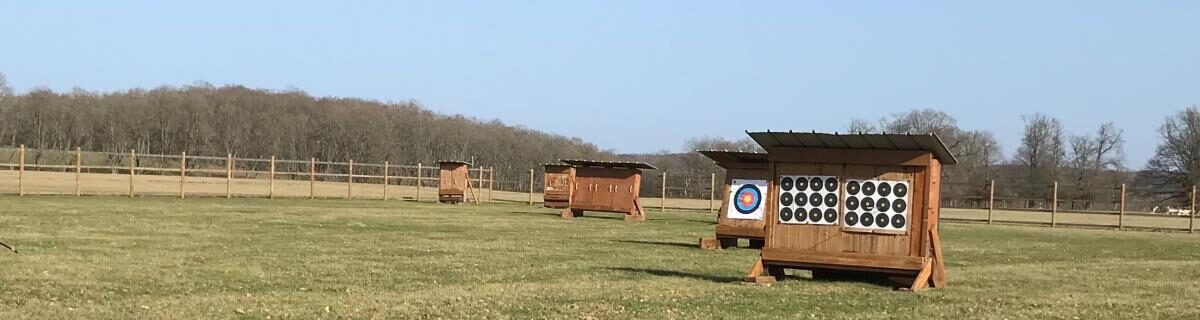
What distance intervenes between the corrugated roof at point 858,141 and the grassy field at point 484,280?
1446 millimetres

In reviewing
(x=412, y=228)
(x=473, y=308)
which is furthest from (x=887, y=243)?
(x=412, y=228)

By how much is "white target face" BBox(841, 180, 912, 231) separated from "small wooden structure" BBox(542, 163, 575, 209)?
30.9 metres

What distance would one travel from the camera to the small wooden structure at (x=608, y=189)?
33.8 meters

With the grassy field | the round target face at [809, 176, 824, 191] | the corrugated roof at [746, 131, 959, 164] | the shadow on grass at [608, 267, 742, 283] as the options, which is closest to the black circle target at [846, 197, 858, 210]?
the round target face at [809, 176, 824, 191]

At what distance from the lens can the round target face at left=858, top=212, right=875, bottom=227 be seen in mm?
12633

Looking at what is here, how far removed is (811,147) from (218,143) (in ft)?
355

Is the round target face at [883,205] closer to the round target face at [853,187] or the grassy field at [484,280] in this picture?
the round target face at [853,187]

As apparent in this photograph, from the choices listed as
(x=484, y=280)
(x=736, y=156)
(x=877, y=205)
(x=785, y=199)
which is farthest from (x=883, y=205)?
(x=736, y=156)

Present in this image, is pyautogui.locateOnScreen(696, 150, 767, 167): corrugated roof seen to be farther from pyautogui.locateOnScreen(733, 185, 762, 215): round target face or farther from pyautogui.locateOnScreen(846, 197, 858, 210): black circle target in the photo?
pyautogui.locateOnScreen(846, 197, 858, 210): black circle target

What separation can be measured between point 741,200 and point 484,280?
8.74 m

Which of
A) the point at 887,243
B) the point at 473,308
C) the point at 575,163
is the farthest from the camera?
the point at 575,163

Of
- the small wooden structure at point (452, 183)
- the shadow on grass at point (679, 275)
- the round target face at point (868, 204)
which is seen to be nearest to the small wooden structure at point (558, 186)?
the small wooden structure at point (452, 183)

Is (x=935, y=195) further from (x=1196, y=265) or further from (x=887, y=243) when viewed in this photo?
(x=1196, y=265)

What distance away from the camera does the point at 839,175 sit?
42.3 feet
